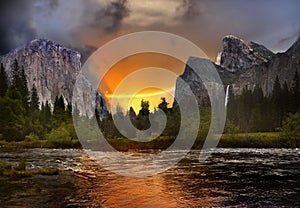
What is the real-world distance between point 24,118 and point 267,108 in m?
99.4

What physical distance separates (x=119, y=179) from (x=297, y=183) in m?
14.2

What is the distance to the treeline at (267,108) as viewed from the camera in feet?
475

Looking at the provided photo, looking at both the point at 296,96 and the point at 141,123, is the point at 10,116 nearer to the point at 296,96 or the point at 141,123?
the point at 141,123

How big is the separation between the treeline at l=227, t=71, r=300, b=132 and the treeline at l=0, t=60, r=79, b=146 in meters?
65.6

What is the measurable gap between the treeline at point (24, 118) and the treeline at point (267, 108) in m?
65.6

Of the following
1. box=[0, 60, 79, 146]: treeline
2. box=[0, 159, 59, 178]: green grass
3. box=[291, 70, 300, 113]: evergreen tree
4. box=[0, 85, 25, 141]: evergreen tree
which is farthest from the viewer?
box=[291, 70, 300, 113]: evergreen tree

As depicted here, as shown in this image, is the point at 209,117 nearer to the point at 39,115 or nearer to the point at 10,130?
the point at 39,115

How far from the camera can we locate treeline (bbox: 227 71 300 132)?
144750 millimetres

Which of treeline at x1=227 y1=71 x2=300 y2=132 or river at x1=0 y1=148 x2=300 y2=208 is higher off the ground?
treeline at x1=227 y1=71 x2=300 y2=132

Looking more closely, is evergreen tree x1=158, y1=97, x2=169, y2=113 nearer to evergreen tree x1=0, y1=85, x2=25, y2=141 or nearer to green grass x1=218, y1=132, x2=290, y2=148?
green grass x1=218, y1=132, x2=290, y2=148

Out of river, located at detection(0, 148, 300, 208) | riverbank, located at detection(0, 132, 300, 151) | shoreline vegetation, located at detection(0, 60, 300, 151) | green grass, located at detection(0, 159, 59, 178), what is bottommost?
Result: river, located at detection(0, 148, 300, 208)

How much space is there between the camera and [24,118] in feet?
355

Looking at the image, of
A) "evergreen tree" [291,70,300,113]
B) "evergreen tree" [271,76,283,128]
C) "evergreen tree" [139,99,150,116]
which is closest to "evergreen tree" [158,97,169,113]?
"evergreen tree" [139,99,150,116]

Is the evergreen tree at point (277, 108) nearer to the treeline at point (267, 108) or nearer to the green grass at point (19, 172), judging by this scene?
the treeline at point (267, 108)
